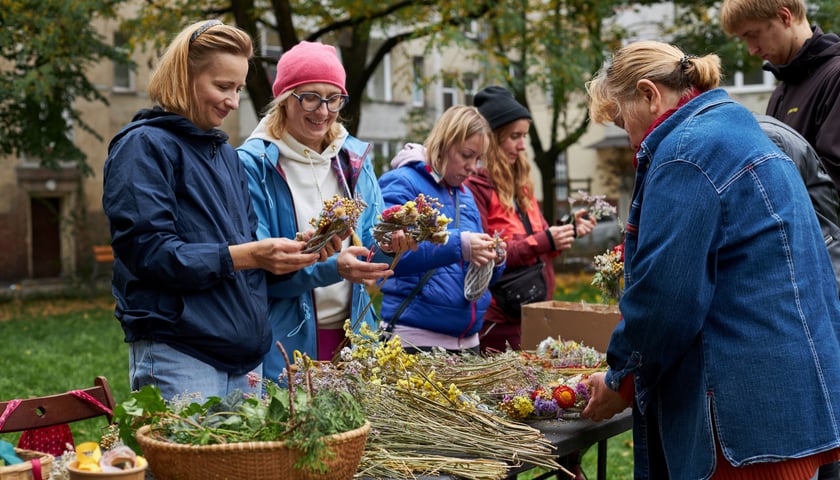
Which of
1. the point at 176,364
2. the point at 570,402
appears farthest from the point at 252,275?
the point at 570,402

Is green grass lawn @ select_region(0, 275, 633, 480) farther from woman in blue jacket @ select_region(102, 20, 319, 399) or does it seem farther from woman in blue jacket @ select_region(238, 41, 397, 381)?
woman in blue jacket @ select_region(102, 20, 319, 399)

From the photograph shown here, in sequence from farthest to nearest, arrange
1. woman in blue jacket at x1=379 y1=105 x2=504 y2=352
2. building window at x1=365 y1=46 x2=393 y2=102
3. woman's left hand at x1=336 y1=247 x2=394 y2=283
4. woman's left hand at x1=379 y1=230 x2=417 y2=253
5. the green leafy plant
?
building window at x1=365 y1=46 x2=393 y2=102, woman in blue jacket at x1=379 y1=105 x2=504 y2=352, woman's left hand at x1=336 y1=247 x2=394 y2=283, woman's left hand at x1=379 y1=230 x2=417 y2=253, the green leafy plant

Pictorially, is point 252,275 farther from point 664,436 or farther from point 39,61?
point 39,61

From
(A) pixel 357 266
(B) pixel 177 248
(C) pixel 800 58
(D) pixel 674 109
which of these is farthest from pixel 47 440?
(C) pixel 800 58

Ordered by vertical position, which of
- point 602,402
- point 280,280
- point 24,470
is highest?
point 280,280

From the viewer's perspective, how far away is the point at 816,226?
2299 millimetres

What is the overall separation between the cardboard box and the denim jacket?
1373 mm

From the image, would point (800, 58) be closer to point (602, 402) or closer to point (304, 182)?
point (602, 402)

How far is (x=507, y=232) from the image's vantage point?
447 centimetres

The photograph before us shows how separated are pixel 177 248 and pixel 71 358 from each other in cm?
708

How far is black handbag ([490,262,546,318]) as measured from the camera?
4.32 metres

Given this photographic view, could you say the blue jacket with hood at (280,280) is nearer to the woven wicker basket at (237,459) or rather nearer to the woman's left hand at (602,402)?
the woman's left hand at (602,402)

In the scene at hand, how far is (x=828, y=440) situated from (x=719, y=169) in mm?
701

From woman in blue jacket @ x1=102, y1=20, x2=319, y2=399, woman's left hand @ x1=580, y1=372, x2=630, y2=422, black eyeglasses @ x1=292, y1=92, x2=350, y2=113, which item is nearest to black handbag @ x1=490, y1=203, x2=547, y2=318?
black eyeglasses @ x1=292, y1=92, x2=350, y2=113
